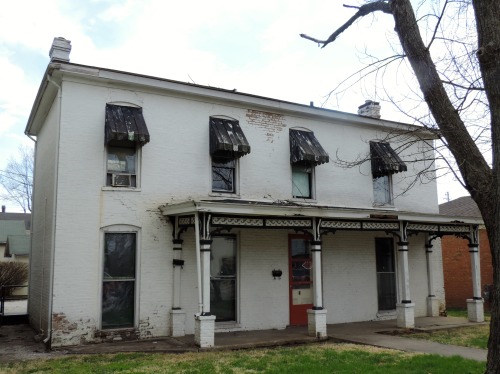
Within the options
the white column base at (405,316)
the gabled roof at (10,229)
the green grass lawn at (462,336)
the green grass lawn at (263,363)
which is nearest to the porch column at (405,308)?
the white column base at (405,316)

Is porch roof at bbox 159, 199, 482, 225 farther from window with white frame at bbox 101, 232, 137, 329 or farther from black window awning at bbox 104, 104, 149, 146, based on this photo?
black window awning at bbox 104, 104, 149, 146

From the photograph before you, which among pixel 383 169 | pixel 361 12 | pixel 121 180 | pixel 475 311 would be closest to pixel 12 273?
pixel 121 180

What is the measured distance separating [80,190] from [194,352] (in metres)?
4.47

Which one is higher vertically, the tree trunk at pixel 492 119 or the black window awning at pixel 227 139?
the black window awning at pixel 227 139

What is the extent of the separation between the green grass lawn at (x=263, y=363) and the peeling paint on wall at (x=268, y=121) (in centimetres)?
625

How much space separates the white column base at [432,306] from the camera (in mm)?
15594

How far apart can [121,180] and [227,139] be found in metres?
2.86

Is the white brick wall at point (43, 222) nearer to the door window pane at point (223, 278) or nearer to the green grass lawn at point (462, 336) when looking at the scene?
the door window pane at point (223, 278)

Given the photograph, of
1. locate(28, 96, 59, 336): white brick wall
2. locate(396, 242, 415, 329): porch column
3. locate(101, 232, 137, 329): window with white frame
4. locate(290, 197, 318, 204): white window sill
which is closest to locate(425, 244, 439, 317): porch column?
locate(396, 242, 415, 329): porch column

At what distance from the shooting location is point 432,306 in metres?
15.6

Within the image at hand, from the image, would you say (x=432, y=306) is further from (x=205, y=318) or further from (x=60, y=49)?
(x=60, y=49)

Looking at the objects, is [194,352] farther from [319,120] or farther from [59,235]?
[319,120]

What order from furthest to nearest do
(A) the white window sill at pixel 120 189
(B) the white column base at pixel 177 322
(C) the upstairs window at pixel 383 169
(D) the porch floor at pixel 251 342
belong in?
1. (C) the upstairs window at pixel 383 169
2. (B) the white column base at pixel 177 322
3. (A) the white window sill at pixel 120 189
4. (D) the porch floor at pixel 251 342

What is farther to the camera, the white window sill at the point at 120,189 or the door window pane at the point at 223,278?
the door window pane at the point at 223,278
